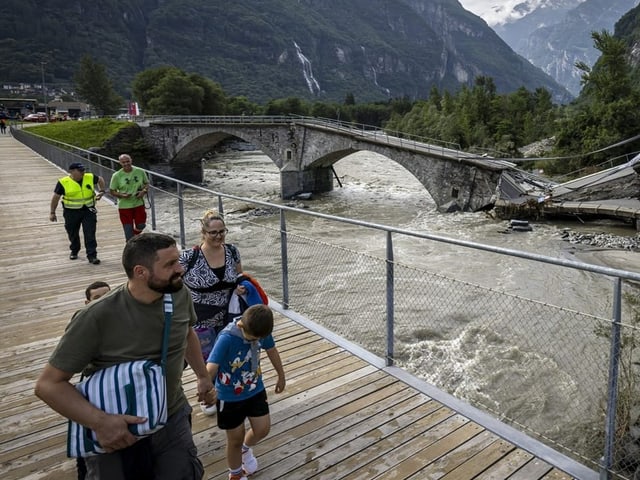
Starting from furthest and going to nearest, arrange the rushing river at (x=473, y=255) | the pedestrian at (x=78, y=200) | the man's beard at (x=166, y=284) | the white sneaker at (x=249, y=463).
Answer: the rushing river at (x=473, y=255) < the pedestrian at (x=78, y=200) < the white sneaker at (x=249, y=463) < the man's beard at (x=166, y=284)

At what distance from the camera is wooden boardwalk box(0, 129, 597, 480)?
3.20 meters

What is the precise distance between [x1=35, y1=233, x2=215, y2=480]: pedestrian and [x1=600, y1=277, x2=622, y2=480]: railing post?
7.68 feet

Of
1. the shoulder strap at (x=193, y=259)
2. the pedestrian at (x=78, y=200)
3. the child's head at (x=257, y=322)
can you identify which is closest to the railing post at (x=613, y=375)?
the child's head at (x=257, y=322)

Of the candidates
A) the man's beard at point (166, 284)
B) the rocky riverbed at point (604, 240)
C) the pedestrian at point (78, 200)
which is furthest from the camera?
the rocky riverbed at point (604, 240)

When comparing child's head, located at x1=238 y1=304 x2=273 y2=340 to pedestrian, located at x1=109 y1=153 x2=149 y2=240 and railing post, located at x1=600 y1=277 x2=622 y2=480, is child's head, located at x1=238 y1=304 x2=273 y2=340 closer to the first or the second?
railing post, located at x1=600 y1=277 x2=622 y2=480

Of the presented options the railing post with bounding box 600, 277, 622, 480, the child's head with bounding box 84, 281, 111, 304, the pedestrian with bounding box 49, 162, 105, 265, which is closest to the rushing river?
the pedestrian with bounding box 49, 162, 105, 265

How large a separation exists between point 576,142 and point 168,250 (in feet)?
124

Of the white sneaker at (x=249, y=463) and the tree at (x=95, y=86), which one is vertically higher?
the tree at (x=95, y=86)

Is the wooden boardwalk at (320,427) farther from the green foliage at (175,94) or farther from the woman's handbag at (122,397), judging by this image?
the green foliage at (175,94)

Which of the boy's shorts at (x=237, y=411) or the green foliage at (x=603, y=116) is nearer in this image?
the boy's shorts at (x=237, y=411)

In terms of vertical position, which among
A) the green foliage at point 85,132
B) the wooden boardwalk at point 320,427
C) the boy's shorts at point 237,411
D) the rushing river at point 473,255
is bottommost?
the rushing river at point 473,255

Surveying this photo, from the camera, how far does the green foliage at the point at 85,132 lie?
4082 cm

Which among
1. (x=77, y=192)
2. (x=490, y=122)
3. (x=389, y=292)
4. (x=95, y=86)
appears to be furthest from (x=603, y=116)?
(x=95, y=86)

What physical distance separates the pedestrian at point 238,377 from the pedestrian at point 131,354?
657 millimetres
